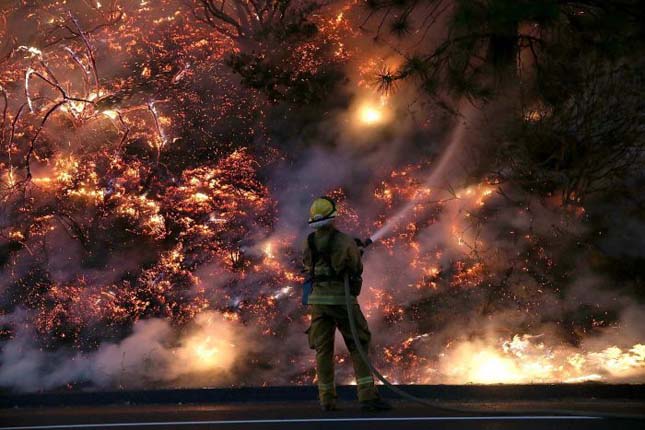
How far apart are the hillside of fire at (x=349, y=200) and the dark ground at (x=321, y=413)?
0.88 metres

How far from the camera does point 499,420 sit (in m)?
6.60

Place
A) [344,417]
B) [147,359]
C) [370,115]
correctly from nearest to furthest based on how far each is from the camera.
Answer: [344,417], [147,359], [370,115]

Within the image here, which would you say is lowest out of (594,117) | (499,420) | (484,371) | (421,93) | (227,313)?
(499,420)

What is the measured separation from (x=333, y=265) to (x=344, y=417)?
4.33 feet

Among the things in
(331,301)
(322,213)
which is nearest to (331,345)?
(331,301)

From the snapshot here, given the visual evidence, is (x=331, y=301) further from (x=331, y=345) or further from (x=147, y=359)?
(x=147, y=359)

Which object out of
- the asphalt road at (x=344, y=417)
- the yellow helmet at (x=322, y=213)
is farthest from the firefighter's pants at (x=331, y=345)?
the yellow helmet at (x=322, y=213)

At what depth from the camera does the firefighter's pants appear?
23.1 feet

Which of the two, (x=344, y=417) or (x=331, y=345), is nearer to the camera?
(x=344, y=417)

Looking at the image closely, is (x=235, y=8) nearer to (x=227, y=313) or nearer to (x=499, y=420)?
(x=227, y=313)

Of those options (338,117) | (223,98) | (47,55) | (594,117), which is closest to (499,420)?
(594,117)

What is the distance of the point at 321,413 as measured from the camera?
7164mm

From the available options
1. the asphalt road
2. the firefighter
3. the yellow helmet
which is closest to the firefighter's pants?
the firefighter

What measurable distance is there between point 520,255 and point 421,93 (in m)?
2.99
